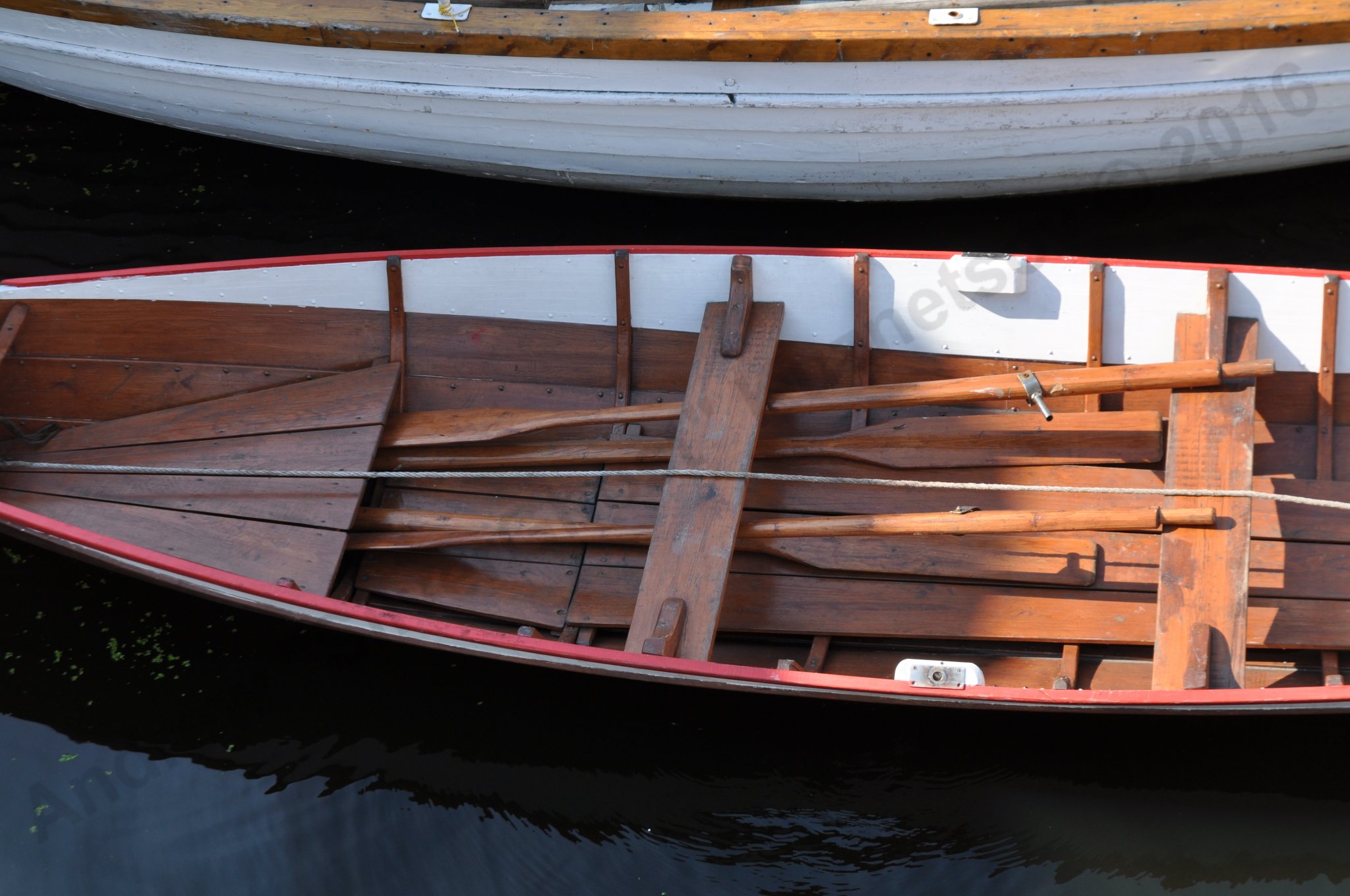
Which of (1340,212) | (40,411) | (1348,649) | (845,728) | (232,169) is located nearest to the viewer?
(1348,649)

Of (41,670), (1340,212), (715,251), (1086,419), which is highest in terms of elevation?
(1340,212)

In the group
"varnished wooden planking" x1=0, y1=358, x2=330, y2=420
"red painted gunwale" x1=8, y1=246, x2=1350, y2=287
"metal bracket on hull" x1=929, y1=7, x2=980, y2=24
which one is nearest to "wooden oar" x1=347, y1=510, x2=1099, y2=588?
"red painted gunwale" x1=8, y1=246, x2=1350, y2=287

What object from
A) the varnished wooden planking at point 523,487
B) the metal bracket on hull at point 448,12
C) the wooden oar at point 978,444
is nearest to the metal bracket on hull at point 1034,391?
the wooden oar at point 978,444

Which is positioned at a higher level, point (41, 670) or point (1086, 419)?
point (1086, 419)

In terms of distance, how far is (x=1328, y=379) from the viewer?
4461 mm

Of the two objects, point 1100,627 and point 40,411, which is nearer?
point 1100,627

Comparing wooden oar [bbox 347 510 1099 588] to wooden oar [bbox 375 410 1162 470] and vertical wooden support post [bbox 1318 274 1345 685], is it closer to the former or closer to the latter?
wooden oar [bbox 375 410 1162 470]

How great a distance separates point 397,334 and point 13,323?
5.23 ft

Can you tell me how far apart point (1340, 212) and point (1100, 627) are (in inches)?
128

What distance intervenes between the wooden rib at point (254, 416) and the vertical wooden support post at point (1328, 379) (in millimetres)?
3676

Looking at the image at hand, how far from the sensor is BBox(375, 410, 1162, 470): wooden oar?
14.9ft

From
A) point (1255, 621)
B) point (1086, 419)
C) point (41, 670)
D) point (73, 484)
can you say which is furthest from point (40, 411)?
point (1255, 621)

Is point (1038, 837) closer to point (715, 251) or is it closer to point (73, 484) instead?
point (715, 251)

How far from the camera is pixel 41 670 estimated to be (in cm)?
483
